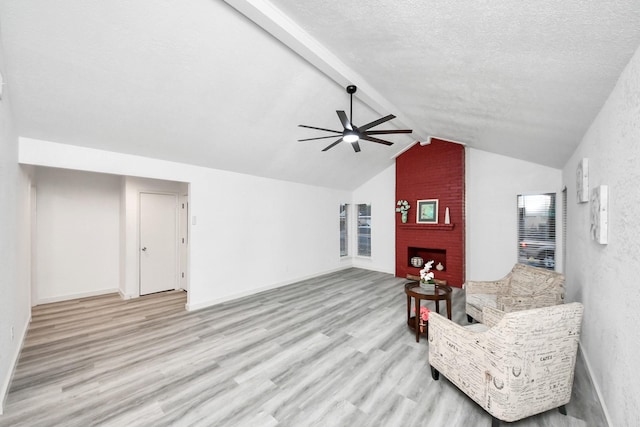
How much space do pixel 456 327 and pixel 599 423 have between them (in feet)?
3.69

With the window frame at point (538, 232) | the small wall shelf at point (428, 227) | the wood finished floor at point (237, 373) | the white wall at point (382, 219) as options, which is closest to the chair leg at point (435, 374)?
the wood finished floor at point (237, 373)

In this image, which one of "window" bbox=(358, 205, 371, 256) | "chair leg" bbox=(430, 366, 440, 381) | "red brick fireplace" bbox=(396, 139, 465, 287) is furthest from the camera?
"window" bbox=(358, 205, 371, 256)

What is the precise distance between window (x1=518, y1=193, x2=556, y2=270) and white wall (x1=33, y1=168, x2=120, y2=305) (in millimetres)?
8217

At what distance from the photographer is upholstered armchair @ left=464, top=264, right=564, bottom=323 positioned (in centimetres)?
283

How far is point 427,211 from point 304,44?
4750mm

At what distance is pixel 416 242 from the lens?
6238mm

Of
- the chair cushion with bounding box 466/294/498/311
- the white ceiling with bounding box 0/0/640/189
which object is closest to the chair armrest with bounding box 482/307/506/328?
the chair cushion with bounding box 466/294/498/311

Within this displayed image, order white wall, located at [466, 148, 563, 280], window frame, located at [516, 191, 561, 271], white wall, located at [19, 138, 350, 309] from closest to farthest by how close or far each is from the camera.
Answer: white wall, located at [19, 138, 350, 309] < window frame, located at [516, 191, 561, 271] < white wall, located at [466, 148, 563, 280]

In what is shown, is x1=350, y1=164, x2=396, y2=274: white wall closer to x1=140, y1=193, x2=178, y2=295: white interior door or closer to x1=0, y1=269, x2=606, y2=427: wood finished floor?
x1=0, y1=269, x2=606, y2=427: wood finished floor

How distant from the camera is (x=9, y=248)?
2.44m

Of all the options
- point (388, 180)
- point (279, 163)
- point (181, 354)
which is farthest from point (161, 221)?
point (388, 180)

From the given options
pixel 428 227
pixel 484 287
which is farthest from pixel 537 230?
pixel 484 287

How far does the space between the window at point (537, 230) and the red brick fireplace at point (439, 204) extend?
1.05 metres

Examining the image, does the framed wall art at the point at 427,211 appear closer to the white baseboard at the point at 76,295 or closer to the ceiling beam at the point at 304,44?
the ceiling beam at the point at 304,44
